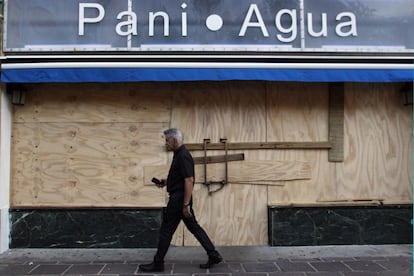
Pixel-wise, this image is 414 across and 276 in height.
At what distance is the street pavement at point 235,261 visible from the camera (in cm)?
496

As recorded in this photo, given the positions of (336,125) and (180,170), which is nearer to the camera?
(180,170)

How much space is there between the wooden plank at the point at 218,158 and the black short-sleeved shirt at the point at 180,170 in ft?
3.66

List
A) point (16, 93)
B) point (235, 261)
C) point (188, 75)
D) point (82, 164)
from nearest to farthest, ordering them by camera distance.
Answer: point (235, 261) < point (188, 75) < point (16, 93) < point (82, 164)

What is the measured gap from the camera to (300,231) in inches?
236

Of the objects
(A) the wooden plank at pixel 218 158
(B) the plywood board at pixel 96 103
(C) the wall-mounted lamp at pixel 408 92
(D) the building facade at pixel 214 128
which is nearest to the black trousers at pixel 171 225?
(D) the building facade at pixel 214 128

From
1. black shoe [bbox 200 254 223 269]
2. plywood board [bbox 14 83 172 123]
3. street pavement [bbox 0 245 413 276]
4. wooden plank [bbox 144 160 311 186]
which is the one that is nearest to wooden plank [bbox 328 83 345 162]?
wooden plank [bbox 144 160 311 186]

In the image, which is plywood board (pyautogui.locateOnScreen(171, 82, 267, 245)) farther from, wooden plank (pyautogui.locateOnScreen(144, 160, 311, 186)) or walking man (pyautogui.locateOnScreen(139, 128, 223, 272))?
walking man (pyautogui.locateOnScreen(139, 128, 223, 272))

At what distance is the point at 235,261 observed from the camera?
537 cm

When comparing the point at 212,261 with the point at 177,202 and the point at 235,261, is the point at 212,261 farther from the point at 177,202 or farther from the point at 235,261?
the point at 177,202

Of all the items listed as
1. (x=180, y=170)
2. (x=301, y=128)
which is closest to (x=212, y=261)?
(x=180, y=170)

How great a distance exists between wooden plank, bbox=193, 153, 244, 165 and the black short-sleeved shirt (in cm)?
112

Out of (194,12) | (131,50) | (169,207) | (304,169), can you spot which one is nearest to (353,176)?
(304,169)

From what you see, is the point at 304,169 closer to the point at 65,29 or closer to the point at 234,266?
the point at 234,266

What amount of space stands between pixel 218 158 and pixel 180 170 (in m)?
1.30
